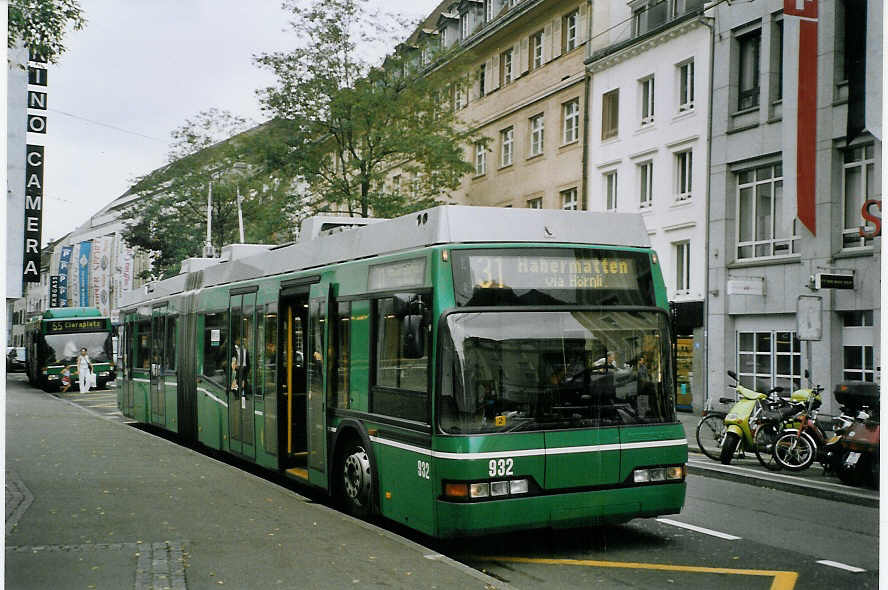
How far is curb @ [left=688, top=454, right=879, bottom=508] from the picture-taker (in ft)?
37.5

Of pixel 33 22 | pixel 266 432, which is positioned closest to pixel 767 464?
pixel 266 432

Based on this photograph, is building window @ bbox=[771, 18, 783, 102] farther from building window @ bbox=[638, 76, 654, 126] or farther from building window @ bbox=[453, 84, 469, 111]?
building window @ bbox=[453, 84, 469, 111]

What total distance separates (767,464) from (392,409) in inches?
303

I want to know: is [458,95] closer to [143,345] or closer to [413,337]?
[143,345]

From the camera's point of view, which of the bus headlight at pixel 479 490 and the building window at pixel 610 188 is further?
the building window at pixel 610 188

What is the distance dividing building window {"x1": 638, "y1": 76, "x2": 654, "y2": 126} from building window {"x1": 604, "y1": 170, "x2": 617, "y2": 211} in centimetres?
197

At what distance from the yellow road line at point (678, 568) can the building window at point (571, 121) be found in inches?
1008

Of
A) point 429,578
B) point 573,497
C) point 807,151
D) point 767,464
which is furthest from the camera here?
point 807,151

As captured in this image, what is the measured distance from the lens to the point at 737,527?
30.9ft

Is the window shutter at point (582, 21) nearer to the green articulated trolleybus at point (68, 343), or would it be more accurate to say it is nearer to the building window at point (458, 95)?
the building window at point (458, 95)

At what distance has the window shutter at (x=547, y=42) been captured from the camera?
3378 cm

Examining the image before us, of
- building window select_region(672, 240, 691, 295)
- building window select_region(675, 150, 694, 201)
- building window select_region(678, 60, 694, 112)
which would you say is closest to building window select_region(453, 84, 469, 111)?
building window select_region(678, 60, 694, 112)

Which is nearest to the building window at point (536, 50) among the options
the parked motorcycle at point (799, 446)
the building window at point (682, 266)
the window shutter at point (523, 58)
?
the window shutter at point (523, 58)

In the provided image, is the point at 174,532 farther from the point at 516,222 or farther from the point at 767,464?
the point at 767,464
